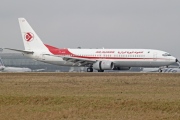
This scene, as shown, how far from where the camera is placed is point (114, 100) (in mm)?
27953

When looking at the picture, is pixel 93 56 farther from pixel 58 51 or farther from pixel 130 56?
pixel 130 56

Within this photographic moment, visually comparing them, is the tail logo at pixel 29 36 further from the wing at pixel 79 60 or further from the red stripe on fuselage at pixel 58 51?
the wing at pixel 79 60

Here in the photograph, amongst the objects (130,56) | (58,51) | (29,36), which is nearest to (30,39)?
(29,36)

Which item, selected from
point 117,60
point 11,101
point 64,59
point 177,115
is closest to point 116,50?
point 117,60

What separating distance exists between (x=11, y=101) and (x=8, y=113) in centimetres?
425

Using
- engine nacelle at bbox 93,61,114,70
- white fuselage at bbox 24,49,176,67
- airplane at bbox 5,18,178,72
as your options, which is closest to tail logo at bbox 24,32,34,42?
airplane at bbox 5,18,178,72

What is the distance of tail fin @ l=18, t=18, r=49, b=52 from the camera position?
8181cm

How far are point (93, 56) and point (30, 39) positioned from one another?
1131 centimetres

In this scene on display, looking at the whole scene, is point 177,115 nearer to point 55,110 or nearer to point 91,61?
point 55,110

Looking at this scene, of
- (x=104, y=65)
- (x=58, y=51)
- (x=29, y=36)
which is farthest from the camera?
(x=29, y=36)

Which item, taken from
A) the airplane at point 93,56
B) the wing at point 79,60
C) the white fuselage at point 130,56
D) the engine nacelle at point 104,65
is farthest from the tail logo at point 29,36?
the engine nacelle at point 104,65

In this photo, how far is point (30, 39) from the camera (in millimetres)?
82625

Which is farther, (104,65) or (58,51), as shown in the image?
(58,51)

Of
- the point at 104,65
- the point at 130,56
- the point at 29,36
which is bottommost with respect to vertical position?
the point at 104,65
